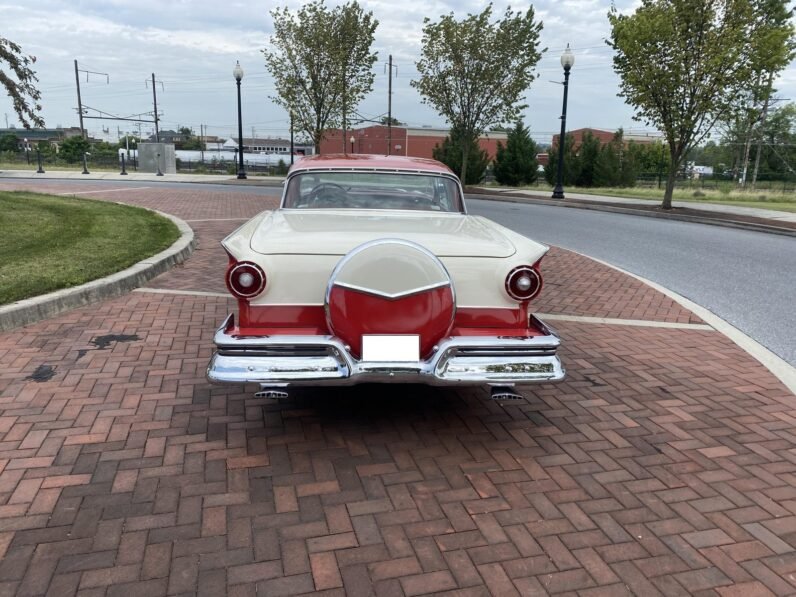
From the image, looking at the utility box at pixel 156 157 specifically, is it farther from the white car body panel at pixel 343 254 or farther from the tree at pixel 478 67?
the white car body panel at pixel 343 254

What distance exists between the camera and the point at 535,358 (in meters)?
3.20

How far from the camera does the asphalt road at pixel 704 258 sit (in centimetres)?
630

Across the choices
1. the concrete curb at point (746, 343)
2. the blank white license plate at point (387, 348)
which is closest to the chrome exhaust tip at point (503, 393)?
the blank white license plate at point (387, 348)

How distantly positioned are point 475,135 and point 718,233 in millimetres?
14204

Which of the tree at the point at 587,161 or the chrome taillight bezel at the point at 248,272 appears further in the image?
the tree at the point at 587,161

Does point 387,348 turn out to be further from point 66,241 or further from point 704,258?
point 704,258

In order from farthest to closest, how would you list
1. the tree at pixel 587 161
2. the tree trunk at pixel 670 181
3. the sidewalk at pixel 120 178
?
1. the tree at pixel 587 161
2. the sidewalk at pixel 120 178
3. the tree trunk at pixel 670 181

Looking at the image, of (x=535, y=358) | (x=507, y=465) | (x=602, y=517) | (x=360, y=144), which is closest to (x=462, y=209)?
(x=535, y=358)

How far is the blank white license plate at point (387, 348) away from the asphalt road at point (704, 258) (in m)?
3.58

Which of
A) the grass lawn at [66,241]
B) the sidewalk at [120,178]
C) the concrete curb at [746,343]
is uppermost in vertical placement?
the sidewalk at [120,178]

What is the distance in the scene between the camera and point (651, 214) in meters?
17.9

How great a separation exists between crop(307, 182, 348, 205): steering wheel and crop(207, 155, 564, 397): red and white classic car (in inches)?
43.2

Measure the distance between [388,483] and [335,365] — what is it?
0.63 meters

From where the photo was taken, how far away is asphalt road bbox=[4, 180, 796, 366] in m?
6.30
